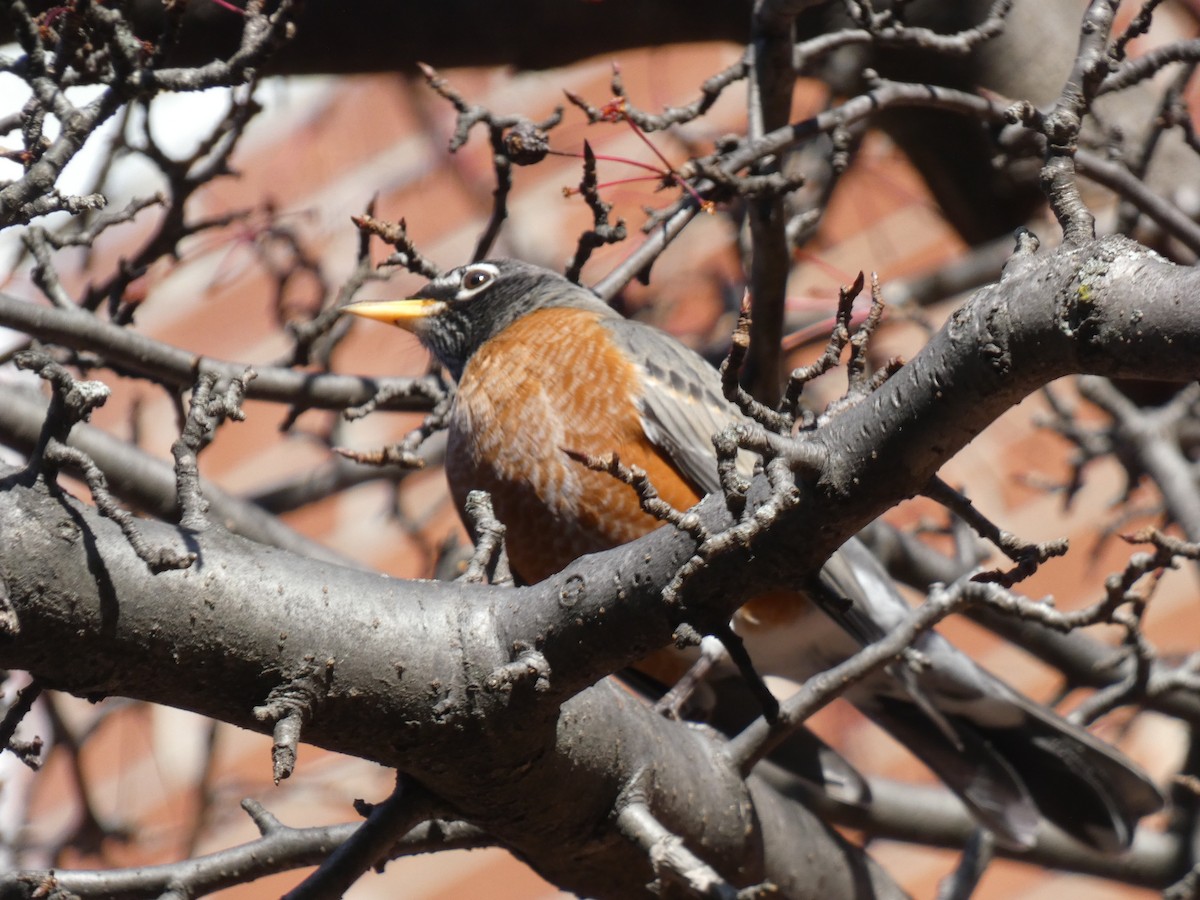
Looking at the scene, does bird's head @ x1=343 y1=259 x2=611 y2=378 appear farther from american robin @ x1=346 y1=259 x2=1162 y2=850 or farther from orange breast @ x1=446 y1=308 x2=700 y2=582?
orange breast @ x1=446 y1=308 x2=700 y2=582

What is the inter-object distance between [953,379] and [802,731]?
1.48m

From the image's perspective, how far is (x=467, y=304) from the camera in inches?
121

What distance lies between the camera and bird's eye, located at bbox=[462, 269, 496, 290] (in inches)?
119

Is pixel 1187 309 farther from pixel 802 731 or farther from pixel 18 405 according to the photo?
pixel 18 405

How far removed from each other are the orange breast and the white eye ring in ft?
1.85

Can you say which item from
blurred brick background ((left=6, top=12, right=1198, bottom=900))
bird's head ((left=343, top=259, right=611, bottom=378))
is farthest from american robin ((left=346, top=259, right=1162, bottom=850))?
blurred brick background ((left=6, top=12, right=1198, bottom=900))

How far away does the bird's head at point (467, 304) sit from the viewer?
3.00 m

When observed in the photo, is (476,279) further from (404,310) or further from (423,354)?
(423,354)

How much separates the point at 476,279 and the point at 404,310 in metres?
0.19

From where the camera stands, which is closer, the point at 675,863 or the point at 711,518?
the point at 711,518

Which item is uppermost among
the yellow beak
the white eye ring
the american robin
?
the white eye ring

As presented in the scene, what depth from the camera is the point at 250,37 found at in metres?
1.51

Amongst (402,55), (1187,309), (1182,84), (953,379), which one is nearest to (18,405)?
(402,55)

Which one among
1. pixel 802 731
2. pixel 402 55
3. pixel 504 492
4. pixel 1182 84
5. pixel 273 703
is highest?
pixel 402 55
